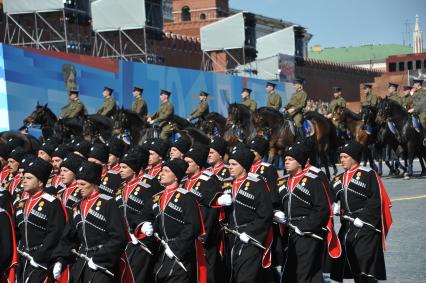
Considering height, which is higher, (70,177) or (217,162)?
(70,177)

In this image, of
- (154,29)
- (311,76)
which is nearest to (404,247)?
(154,29)

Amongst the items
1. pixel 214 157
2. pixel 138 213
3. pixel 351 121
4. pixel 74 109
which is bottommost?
pixel 351 121

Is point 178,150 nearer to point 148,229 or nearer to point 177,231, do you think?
point 177,231

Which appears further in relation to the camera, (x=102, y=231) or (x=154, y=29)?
(x=154, y=29)

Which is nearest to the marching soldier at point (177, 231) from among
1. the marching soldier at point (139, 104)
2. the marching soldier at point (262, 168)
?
the marching soldier at point (262, 168)

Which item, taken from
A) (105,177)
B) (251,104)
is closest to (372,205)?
(105,177)

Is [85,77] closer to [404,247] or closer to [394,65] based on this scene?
[404,247]

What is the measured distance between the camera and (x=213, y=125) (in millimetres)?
26938

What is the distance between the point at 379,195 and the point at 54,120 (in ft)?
49.3

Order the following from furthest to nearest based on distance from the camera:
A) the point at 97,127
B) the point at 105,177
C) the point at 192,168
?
the point at 97,127 < the point at 105,177 < the point at 192,168

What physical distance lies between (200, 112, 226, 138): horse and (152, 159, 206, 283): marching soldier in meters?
17.2

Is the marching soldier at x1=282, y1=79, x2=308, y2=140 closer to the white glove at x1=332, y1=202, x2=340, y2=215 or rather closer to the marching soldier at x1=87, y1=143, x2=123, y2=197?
the marching soldier at x1=87, y1=143, x2=123, y2=197

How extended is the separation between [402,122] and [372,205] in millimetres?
16159

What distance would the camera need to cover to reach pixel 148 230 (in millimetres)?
8867
